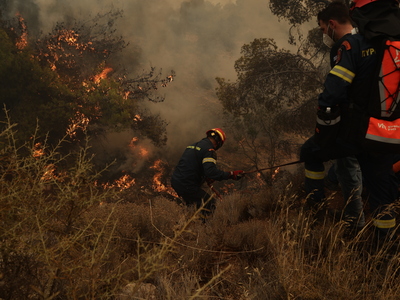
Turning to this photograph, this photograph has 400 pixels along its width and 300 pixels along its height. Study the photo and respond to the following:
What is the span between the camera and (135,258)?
2.40m

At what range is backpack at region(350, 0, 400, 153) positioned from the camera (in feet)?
7.79

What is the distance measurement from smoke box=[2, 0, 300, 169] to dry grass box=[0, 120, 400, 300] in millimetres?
13888

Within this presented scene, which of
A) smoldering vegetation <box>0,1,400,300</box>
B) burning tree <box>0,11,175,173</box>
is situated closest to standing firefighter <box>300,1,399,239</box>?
smoldering vegetation <box>0,1,400,300</box>

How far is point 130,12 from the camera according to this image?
29.9 m

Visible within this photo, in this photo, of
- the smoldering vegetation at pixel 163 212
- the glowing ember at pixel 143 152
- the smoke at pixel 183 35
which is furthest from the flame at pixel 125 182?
the smoke at pixel 183 35

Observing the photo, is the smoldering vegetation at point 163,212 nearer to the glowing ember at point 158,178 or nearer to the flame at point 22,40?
the glowing ember at point 158,178

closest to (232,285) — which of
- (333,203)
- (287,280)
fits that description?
(287,280)

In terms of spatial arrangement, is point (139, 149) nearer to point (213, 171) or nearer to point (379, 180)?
point (213, 171)

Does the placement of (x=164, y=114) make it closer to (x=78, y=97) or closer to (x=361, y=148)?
(x=78, y=97)

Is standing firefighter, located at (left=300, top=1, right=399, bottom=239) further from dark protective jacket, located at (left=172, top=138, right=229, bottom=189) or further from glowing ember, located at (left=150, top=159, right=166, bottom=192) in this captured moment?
glowing ember, located at (left=150, top=159, right=166, bottom=192)

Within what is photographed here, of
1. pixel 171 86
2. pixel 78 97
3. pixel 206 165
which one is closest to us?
pixel 206 165

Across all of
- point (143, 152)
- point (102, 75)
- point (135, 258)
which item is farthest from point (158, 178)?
point (135, 258)

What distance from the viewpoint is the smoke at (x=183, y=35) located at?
1941cm

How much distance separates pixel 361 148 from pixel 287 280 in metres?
1.43
